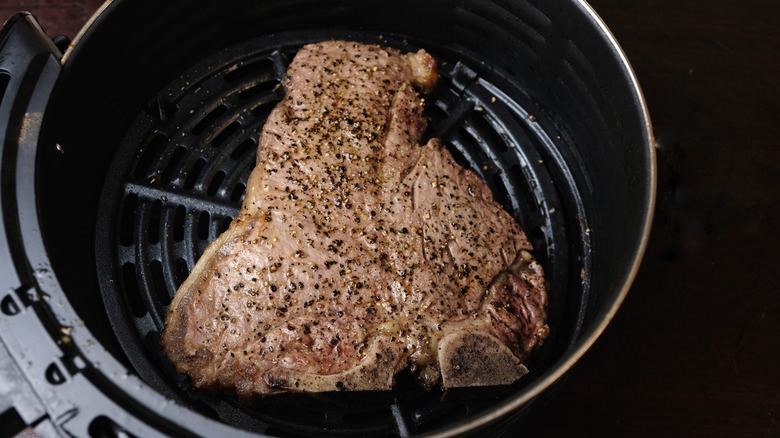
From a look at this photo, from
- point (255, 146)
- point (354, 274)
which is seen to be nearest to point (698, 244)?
point (354, 274)

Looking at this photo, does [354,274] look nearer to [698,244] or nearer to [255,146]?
[255,146]

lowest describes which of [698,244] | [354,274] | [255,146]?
[354,274]

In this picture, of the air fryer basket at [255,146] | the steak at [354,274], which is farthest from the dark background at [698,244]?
the steak at [354,274]

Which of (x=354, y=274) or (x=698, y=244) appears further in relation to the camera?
(x=698, y=244)

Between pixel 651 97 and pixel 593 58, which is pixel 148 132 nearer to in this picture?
pixel 593 58

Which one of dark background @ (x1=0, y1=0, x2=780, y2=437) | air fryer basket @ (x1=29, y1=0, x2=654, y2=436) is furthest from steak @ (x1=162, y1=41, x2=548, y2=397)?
dark background @ (x1=0, y1=0, x2=780, y2=437)

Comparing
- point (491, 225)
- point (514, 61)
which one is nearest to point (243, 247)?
point (491, 225)
